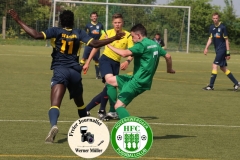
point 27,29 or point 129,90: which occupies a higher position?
point 27,29

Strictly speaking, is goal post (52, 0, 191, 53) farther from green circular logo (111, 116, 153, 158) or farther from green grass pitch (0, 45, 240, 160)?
green circular logo (111, 116, 153, 158)

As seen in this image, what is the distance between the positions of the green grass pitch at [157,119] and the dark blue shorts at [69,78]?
2.53 ft

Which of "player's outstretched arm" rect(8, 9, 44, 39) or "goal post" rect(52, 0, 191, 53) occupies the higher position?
"player's outstretched arm" rect(8, 9, 44, 39)

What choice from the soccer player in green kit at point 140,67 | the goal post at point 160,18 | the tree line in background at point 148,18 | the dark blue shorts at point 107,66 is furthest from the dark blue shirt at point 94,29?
the goal post at point 160,18

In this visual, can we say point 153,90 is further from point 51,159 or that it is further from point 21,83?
point 51,159

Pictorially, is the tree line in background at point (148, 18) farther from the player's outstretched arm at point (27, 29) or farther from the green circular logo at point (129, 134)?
the green circular logo at point (129, 134)

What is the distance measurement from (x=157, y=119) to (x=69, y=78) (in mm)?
3207

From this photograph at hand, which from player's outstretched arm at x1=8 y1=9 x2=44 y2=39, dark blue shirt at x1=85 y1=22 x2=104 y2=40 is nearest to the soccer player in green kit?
player's outstretched arm at x1=8 y1=9 x2=44 y2=39

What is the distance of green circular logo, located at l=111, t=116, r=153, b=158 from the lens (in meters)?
7.87

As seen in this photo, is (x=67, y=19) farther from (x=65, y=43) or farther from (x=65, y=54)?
(x=65, y=54)

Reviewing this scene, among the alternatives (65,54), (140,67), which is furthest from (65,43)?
(140,67)

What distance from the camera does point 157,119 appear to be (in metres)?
13.0

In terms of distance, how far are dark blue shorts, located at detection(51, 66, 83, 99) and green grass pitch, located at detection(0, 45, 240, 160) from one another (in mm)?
771

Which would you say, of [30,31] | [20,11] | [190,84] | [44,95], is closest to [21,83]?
[44,95]
